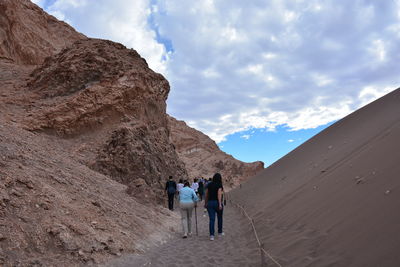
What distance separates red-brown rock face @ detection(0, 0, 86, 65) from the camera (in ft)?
74.7

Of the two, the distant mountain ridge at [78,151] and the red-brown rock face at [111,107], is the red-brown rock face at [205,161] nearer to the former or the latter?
the distant mountain ridge at [78,151]

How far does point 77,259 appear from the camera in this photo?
4.32 metres

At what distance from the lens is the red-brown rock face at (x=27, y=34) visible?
2278 cm

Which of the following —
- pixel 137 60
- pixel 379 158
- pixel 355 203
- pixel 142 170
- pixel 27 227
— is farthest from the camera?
pixel 137 60

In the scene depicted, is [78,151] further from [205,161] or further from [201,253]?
[205,161]

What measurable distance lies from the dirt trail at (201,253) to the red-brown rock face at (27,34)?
70.5 ft

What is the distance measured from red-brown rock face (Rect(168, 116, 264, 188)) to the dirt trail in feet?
125

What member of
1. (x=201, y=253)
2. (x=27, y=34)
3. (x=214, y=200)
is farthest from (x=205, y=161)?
(x=201, y=253)

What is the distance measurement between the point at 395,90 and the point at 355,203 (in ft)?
47.0

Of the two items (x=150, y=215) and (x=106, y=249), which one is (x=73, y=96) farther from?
(x=106, y=249)

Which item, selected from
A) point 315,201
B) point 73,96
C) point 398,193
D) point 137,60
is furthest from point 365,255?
point 137,60

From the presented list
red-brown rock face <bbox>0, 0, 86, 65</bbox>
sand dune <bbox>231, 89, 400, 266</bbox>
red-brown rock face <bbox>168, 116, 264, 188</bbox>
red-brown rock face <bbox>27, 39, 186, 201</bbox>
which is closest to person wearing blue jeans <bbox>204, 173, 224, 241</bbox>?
sand dune <bbox>231, 89, 400, 266</bbox>

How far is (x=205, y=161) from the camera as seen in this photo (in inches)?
2014

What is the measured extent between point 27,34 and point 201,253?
26.9m
